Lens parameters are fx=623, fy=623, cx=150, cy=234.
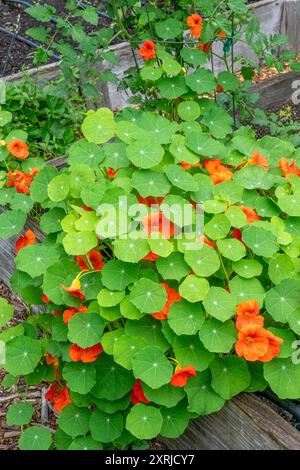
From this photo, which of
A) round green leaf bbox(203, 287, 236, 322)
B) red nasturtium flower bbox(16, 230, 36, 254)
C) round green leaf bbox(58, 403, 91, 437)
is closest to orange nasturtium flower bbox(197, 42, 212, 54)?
red nasturtium flower bbox(16, 230, 36, 254)

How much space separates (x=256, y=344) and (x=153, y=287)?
303 mm

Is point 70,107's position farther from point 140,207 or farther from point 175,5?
point 140,207

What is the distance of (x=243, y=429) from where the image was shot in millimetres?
1708

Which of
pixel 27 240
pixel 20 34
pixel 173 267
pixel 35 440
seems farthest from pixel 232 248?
pixel 20 34

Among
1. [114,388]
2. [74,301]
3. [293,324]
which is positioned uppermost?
[293,324]

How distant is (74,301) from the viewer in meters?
1.76

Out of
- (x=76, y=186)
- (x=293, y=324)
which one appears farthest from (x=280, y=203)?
(x=76, y=186)

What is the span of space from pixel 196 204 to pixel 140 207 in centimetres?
22

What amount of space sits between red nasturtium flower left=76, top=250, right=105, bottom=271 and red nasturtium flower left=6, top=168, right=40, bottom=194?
58 cm

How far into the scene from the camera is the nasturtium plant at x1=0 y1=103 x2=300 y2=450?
1.63 metres

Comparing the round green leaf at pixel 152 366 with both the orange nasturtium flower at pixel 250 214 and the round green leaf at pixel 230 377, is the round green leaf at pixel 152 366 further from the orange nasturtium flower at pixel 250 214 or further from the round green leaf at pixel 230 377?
the orange nasturtium flower at pixel 250 214

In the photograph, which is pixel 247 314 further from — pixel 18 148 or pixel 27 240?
pixel 18 148

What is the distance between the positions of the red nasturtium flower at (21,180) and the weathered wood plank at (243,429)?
105cm

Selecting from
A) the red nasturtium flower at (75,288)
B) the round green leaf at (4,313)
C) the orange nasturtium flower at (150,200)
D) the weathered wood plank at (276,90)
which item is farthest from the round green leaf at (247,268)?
the weathered wood plank at (276,90)
